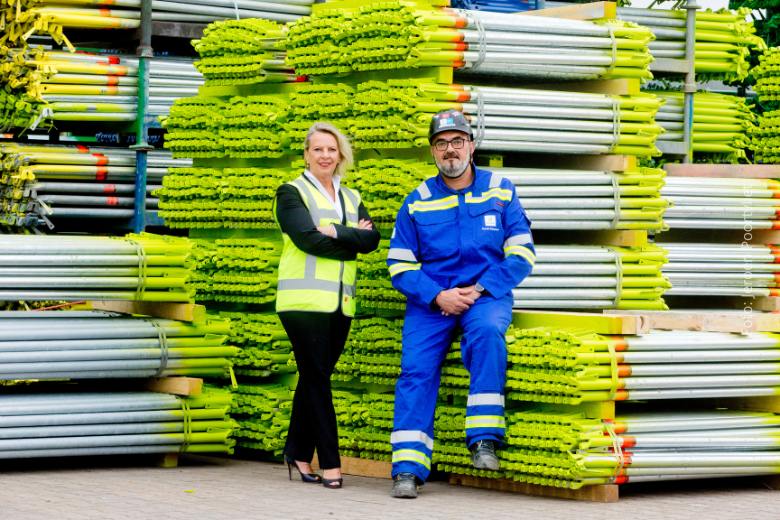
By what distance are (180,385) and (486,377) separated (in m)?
2.48

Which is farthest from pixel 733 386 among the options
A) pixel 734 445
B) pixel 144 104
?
pixel 144 104

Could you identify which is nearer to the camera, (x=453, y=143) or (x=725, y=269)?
(x=453, y=143)

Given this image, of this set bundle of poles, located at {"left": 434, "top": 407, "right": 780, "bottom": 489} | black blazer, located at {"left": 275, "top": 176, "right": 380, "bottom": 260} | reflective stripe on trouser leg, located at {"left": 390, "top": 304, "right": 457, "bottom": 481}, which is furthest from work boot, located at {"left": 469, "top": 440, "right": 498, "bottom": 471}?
black blazer, located at {"left": 275, "top": 176, "right": 380, "bottom": 260}

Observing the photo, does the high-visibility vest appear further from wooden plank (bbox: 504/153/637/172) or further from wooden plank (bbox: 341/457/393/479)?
wooden plank (bbox: 504/153/637/172)

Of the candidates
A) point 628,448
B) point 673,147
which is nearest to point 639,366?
point 628,448

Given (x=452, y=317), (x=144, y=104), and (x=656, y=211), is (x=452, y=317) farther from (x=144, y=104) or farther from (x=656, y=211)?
(x=144, y=104)

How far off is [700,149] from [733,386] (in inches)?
201

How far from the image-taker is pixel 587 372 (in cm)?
948

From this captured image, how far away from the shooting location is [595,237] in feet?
36.9

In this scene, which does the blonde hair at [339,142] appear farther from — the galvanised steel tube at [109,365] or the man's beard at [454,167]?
the galvanised steel tube at [109,365]

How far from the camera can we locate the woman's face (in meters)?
10.3

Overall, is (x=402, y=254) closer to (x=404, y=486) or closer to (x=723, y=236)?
(x=404, y=486)

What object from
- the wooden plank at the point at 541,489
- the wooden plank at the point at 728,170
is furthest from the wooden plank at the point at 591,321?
the wooden plank at the point at 728,170

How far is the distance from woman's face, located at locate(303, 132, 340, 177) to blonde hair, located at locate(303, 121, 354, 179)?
0.02 meters
